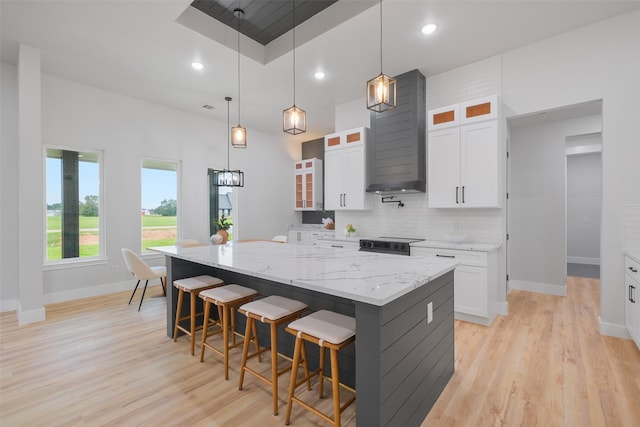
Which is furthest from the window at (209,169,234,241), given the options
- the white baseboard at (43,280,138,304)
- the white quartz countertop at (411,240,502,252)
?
the white quartz countertop at (411,240,502,252)

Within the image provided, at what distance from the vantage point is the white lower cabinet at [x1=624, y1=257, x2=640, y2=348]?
257 centimetres

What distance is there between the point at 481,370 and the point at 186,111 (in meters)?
6.05

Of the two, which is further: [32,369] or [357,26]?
[357,26]

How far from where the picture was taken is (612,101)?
314cm

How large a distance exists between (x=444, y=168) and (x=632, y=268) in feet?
6.67

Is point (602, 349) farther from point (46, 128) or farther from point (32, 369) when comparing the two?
point (46, 128)

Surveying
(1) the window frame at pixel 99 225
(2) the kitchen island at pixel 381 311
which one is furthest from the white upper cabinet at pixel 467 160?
(1) the window frame at pixel 99 225

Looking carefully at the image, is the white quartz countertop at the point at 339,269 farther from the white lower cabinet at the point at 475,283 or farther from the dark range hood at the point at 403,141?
the dark range hood at the point at 403,141

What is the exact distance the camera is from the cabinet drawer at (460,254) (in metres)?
3.34

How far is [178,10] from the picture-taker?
2.96m

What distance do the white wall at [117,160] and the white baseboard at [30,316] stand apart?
1.64ft

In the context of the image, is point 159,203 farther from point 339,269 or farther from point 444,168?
point 444,168

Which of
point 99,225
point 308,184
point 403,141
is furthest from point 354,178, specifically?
point 99,225

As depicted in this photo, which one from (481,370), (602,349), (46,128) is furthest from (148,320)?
(602,349)
